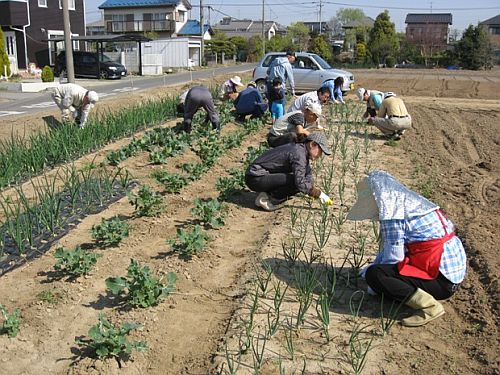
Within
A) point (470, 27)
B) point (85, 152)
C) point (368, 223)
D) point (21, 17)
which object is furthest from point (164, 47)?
point (368, 223)

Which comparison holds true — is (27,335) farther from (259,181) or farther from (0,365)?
(259,181)

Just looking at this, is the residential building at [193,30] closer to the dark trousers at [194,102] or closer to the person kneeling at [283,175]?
the dark trousers at [194,102]

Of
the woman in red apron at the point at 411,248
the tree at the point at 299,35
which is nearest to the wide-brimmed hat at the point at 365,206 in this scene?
the woman in red apron at the point at 411,248

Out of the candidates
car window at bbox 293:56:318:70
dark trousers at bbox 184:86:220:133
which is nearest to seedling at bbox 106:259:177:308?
dark trousers at bbox 184:86:220:133

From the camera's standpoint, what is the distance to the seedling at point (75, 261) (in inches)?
149

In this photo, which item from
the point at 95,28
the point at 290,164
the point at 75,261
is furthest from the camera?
the point at 95,28

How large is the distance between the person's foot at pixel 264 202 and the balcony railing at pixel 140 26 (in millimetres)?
47926

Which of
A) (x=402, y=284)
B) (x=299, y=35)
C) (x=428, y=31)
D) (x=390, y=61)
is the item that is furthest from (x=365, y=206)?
(x=299, y=35)

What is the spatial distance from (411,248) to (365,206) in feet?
1.26

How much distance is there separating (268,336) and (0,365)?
1.47 meters

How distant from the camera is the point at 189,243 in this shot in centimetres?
412

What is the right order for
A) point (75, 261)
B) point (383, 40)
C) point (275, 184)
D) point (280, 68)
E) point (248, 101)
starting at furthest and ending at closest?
point (383, 40)
point (280, 68)
point (248, 101)
point (275, 184)
point (75, 261)

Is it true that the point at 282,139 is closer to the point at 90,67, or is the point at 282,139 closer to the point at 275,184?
the point at 275,184

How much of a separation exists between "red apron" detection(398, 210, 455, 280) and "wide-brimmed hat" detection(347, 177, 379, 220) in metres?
0.31
